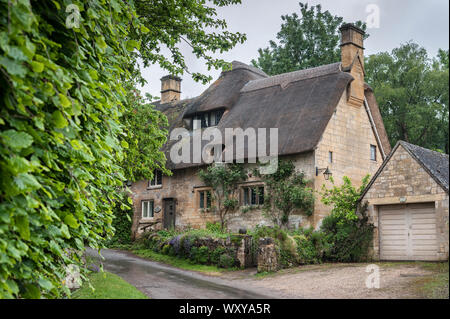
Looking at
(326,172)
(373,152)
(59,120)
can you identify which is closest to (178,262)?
(326,172)

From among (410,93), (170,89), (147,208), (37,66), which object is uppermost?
(170,89)

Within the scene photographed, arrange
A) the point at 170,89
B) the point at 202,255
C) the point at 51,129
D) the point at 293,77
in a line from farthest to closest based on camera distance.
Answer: the point at 170,89
the point at 293,77
the point at 202,255
the point at 51,129

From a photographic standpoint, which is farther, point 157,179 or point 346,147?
point 157,179

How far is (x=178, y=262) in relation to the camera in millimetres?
19703

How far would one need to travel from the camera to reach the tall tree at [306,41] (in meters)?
40.4

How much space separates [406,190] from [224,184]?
9468mm

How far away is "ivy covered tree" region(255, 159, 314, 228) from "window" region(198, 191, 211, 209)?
12.6 feet

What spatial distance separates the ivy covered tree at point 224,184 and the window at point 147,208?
18.7 feet

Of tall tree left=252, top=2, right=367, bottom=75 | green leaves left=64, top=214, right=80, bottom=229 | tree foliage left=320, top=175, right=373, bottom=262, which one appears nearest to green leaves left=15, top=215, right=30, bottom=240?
green leaves left=64, top=214, right=80, bottom=229

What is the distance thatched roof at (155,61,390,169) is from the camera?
71.7ft

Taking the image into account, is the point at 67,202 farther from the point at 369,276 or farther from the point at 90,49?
the point at 369,276

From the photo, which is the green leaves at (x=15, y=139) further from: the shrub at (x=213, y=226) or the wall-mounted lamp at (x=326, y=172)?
the shrub at (x=213, y=226)

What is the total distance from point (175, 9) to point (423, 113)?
699 inches

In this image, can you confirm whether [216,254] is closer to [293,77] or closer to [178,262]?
[178,262]
